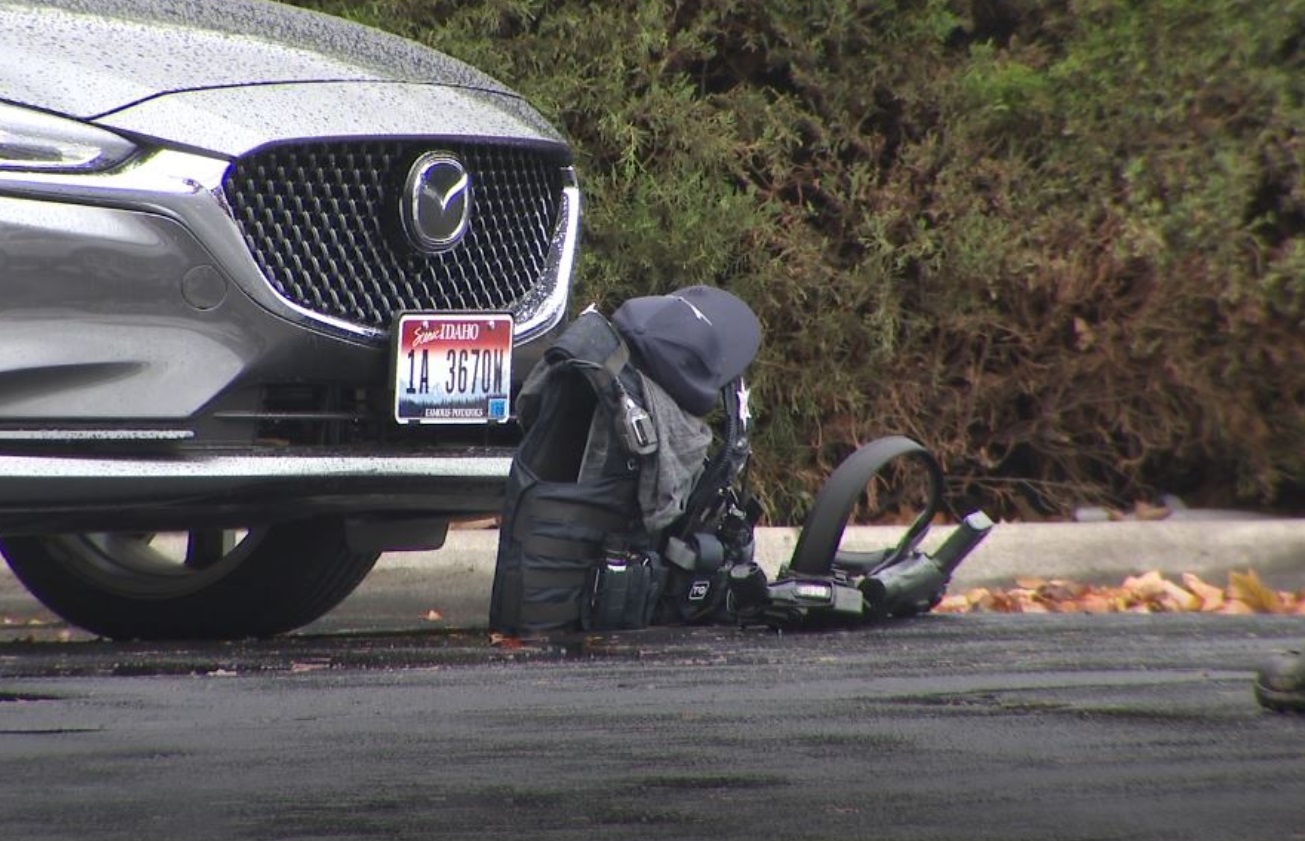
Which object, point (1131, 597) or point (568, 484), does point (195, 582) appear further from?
point (1131, 597)

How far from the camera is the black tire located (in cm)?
496

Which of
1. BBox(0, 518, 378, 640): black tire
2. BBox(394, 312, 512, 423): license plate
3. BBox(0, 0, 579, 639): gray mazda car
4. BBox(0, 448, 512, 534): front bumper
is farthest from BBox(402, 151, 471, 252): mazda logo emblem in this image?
BBox(0, 518, 378, 640): black tire

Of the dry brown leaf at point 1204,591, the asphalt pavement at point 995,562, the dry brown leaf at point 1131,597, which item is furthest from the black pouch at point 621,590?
the dry brown leaf at point 1204,591

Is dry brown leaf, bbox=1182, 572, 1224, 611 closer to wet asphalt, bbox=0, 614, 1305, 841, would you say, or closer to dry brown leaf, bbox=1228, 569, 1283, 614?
dry brown leaf, bbox=1228, 569, 1283, 614

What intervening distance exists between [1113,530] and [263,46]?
2987 mm

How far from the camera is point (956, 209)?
22.6 feet

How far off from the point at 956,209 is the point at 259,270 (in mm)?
3330

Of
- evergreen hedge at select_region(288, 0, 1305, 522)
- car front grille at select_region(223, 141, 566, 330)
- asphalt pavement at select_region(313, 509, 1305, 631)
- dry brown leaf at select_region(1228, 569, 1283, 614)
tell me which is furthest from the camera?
evergreen hedge at select_region(288, 0, 1305, 522)

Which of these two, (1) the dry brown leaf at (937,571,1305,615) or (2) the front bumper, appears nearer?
(2) the front bumper

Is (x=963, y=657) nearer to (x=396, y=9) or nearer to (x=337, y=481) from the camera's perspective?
(x=337, y=481)

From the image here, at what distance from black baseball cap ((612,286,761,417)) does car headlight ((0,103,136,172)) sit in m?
1.21

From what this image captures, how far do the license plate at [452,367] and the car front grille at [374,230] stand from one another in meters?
0.07

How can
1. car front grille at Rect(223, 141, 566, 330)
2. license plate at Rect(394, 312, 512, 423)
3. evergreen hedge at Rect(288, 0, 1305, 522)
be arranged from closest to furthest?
car front grille at Rect(223, 141, 566, 330)
license plate at Rect(394, 312, 512, 423)
evergreen hedge at Rect(288, 0, 1305, 522)

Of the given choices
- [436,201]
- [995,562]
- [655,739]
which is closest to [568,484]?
[436,201]
